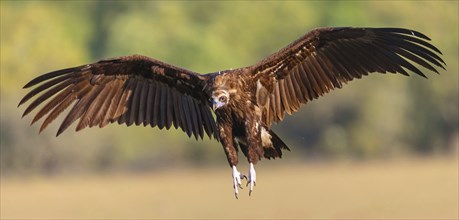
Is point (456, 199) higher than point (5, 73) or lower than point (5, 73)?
lower

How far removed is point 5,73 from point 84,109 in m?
46.4

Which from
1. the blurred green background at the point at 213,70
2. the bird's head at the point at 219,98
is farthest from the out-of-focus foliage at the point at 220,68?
the bird's head at the point at 219,98

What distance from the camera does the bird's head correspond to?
12703 millimetres

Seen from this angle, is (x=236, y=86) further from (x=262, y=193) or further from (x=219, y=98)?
(x=262, y=193)

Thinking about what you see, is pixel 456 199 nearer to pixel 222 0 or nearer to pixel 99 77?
pixel 99 77

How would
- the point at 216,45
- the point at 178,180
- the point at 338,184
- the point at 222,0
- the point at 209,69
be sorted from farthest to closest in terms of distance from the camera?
the point at 222,0
the point at 216,45
the point at 209,69
the point at 178,180
the point at 338,184

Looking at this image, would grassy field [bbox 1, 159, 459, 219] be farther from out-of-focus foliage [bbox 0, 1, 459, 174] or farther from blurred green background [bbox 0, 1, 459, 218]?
out-of-focus foliage [bbox 0, 1, 459, 174]

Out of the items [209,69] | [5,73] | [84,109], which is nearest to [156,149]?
[209,69]

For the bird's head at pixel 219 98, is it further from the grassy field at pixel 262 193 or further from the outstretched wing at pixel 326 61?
the grassy field at pixel 262 193

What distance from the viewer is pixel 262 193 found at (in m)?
43.4

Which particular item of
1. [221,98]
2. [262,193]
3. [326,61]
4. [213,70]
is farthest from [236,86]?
[213,70]

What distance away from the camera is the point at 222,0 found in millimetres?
71312

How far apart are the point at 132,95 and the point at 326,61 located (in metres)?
2.54

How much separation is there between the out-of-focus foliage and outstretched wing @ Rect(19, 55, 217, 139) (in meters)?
41.9
